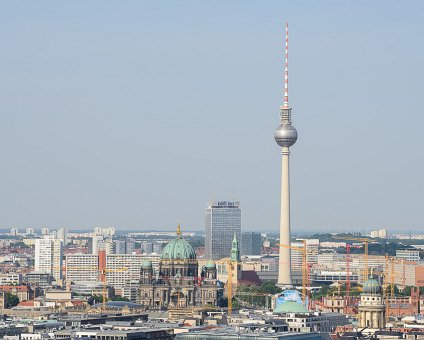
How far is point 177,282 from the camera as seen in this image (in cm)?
17662

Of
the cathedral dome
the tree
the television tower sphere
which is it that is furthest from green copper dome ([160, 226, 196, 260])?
the cathedral dome

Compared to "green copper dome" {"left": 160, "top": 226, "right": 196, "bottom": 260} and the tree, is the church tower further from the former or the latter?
the tree

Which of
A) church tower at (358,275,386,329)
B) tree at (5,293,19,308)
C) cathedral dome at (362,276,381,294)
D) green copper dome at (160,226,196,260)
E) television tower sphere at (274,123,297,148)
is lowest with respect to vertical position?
church tower at (358,275,386,329)

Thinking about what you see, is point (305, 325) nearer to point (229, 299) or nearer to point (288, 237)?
point (229, 299)

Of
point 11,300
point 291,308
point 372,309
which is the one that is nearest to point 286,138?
point 11,300

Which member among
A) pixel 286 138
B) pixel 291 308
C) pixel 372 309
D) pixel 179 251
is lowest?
pixel 372 309

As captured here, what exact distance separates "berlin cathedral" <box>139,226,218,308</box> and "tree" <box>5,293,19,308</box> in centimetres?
1084

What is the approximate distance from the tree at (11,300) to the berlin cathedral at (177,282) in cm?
1084

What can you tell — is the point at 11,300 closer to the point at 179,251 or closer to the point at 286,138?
the point at 179,251

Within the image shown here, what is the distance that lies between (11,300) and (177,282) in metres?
14.7

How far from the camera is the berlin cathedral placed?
175 m

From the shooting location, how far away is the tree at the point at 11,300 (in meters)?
177

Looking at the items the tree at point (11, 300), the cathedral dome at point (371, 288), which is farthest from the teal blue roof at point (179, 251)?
the cathedral dome at point (371, 288)

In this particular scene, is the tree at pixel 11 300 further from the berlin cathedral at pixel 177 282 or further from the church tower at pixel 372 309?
the church tower at pixel 372 309
